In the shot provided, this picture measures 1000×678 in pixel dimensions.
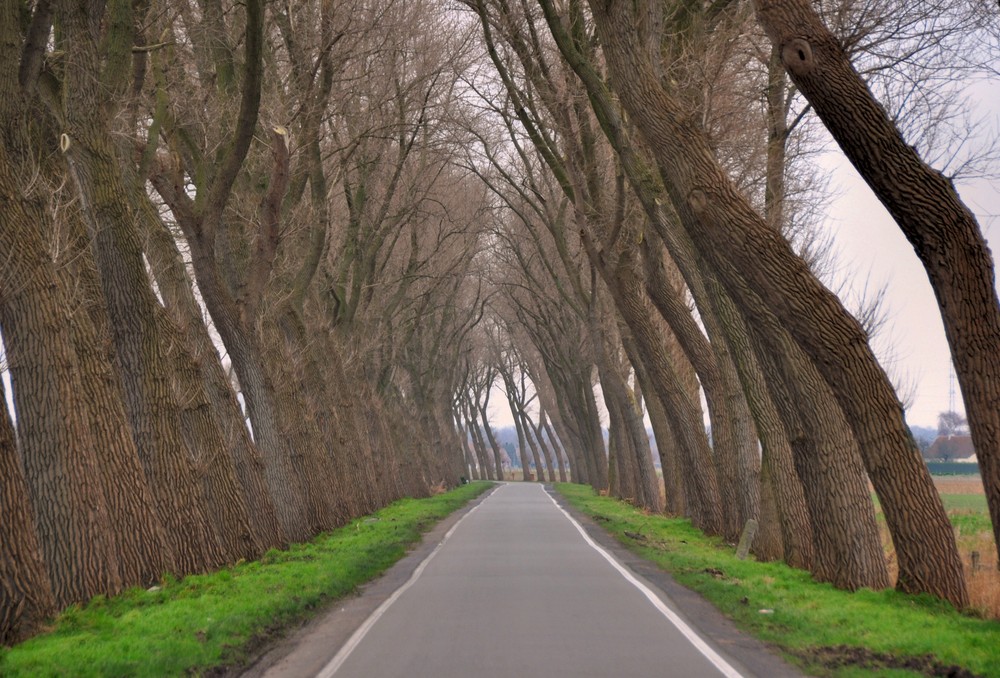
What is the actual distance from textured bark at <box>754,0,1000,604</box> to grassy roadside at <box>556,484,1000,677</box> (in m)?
1.22

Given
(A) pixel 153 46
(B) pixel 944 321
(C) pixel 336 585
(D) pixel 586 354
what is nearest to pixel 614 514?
(D) pixel 586 354

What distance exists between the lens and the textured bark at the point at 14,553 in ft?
33.8

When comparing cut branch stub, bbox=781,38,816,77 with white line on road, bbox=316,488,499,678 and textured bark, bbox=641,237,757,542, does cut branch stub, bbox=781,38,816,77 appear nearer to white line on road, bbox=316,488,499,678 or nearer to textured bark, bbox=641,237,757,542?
white line on road, bbox=316,488,499,678

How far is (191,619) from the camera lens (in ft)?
38.4

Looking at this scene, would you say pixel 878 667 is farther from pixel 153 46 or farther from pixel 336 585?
pixel 153 46

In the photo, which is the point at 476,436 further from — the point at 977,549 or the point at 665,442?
the point at 977,549

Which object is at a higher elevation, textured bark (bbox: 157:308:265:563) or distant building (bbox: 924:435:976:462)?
textured bark (bbox: 157:308:265:563)

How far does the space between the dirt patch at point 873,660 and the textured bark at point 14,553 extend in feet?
21.9

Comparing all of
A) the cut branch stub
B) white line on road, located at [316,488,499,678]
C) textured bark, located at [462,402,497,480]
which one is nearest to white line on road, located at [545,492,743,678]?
white line on road, located at [316,488,499,678]

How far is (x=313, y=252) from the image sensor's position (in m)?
25.1

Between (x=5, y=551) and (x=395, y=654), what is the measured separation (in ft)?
11.3

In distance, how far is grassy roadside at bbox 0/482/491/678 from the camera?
9335 millimetres

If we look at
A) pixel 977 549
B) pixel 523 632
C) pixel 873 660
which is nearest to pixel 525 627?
pixel 523 632

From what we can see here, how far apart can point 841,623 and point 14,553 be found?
298 inches
